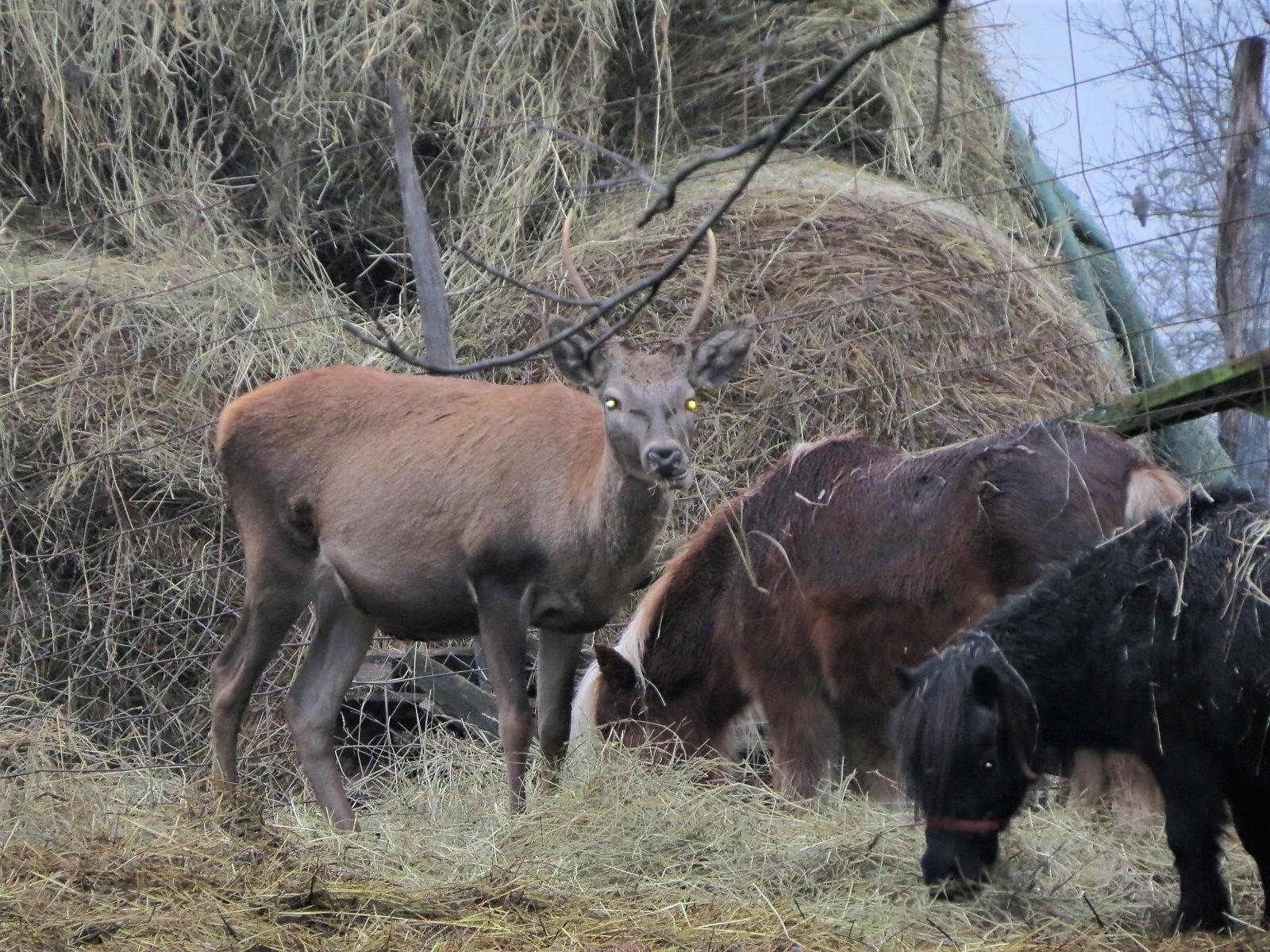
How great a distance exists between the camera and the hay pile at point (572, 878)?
4.44 metres

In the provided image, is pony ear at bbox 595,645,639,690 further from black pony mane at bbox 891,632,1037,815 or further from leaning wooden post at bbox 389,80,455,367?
black pony mane at bbox 891,632,1037,815

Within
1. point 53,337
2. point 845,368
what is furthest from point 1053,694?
point 53,337

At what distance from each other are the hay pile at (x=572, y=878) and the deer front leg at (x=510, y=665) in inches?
11.7

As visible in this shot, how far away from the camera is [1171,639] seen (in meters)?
4.83

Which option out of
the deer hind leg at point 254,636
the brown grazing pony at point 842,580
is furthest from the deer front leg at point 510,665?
the deer hind leg at point 254,636

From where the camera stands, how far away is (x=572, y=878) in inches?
199

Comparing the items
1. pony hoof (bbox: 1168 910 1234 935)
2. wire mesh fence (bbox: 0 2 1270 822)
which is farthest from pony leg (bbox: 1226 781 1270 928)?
wire mesh fence (bbox: 0 2 1270 822)

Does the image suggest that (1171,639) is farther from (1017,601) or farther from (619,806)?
(619,806)

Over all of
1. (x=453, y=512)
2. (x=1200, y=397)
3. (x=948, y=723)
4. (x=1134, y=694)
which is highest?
(x=1200, y=397)

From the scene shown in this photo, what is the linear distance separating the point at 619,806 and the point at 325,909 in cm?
138

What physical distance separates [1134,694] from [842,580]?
2.05 metres

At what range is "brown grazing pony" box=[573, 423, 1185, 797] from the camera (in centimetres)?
636

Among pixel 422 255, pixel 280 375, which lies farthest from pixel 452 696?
pixel 422 255

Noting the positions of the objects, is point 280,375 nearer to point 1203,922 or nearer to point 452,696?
point 452,696
